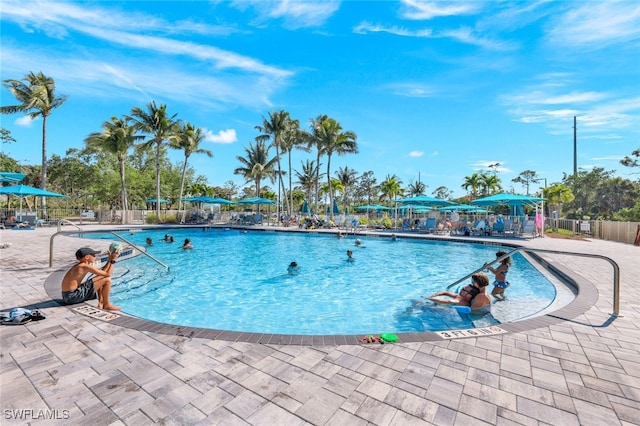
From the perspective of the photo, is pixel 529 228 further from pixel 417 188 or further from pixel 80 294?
pixel 417 188

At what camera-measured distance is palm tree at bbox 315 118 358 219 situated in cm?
2635

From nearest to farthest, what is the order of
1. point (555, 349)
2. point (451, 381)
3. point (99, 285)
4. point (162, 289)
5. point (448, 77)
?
point (451, 381)
point (555, 349)
point (99, 285)
point (162, 289)
point (448, 77)

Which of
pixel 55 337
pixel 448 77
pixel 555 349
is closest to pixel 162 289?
pixel 55 337

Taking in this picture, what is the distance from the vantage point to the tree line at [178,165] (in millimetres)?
23250

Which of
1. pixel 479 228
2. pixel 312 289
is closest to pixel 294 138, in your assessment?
pixel 479 228

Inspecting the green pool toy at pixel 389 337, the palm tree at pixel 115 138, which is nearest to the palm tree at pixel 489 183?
the palm tree at pixel 115 138

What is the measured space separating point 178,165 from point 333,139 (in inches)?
1013

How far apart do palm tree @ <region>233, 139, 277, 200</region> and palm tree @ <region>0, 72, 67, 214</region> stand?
48.1 ft

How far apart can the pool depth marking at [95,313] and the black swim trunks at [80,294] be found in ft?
0.69

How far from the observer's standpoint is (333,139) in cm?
2642

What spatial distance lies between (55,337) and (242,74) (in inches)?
544

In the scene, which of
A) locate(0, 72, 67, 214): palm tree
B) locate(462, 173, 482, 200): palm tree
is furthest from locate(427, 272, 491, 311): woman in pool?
locate(462, 173, 482, 200): palm tree

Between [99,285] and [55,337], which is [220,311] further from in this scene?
[55,337]

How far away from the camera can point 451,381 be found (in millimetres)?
2445
